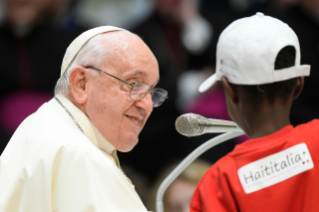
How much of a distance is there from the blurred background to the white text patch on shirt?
2422 millimetres

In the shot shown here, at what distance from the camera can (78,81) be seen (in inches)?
116

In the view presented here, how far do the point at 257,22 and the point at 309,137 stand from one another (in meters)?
0.54

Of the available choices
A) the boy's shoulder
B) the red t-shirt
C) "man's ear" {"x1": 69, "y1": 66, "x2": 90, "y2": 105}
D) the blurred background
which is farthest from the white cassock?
the blurred background

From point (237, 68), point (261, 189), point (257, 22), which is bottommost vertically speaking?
point (261, 189)

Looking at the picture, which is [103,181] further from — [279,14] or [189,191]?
[279,14]

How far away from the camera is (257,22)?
243 cm

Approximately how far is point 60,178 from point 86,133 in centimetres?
42

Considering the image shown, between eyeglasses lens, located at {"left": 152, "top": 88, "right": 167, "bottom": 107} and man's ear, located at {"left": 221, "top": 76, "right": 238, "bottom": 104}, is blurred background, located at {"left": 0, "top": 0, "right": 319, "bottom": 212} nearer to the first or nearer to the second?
eyeglasses lens, located at {"left": 152, "top": 88, "right": 167, "bottom": 107}

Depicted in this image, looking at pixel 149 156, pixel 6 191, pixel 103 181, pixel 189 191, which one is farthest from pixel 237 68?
pixel 149 156

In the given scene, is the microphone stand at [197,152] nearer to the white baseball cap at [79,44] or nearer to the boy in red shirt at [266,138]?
the boy in red shirt at [266,138]

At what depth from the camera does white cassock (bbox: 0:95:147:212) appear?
2.42 m

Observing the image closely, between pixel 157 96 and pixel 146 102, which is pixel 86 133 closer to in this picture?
pixel 146 102

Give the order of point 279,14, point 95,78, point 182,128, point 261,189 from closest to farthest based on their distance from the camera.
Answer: point 261,189
point 182,128
point 95,78
point 279,14

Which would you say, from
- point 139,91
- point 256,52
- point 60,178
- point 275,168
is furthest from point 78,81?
point 275,168
